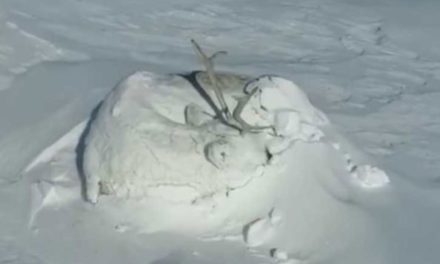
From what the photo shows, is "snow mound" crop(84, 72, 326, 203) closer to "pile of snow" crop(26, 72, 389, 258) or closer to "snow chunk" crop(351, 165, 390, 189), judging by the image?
"pile of snow" crop(26, 72, 389, 258)

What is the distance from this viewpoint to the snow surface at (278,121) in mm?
3211

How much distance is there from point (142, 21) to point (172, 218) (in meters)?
1.85

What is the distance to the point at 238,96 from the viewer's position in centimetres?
352

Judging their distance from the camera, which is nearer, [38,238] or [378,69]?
[38,238]

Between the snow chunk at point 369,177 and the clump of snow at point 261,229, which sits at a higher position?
the snow chunk at point 369,177

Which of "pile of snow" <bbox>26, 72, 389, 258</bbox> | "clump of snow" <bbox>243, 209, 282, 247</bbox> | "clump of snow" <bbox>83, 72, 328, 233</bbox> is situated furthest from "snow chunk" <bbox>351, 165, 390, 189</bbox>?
"clump of snow" <bbox>243, 209, 282, 247</bbox>

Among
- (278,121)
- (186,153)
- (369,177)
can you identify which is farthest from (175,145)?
(369,177)

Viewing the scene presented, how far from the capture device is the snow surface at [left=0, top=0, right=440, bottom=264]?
321 cm

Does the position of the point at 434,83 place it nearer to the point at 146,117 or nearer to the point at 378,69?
the point at 378,69

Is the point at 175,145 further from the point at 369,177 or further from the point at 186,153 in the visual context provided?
the point at 369,177

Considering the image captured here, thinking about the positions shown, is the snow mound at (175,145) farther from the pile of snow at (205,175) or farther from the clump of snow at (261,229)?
the clump of snow at (261,229)

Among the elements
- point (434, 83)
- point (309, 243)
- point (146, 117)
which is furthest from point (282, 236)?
point (434, 83)

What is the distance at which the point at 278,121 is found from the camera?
3447 mm

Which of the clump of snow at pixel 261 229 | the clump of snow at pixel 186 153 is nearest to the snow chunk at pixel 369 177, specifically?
the clump of snow at pixel 186 153
